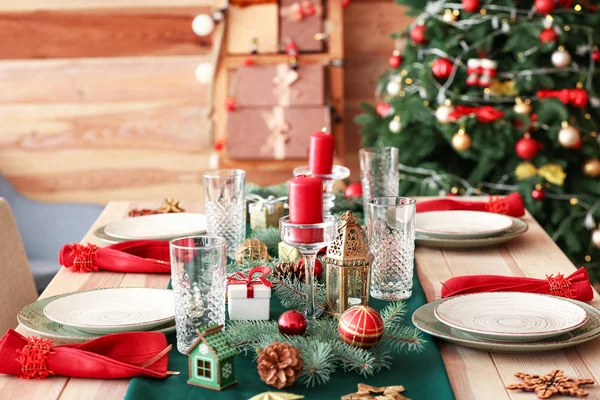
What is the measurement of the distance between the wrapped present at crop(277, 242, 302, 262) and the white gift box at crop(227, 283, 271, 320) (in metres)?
0.23

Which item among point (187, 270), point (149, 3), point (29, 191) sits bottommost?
point (29, 191)

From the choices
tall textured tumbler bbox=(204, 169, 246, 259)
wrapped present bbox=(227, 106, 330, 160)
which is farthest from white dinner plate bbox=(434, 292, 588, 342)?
wrapped present bbox=(227, 106, 330, 160)

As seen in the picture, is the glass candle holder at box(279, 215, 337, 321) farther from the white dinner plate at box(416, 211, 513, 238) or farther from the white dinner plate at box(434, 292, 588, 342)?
the white dinner plate at box(416, 211, 513, 238)

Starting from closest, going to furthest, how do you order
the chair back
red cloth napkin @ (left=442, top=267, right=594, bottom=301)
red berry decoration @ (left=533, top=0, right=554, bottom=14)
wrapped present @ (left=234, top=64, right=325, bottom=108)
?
red cloth napkin @ (left=442, top=267, right=594, bottom=301), the chair back, red berry decoration @ (left=533, top=0, right=554, bottom=14), wrapped present @ (left=234, top=64, right=325, bottom=108)

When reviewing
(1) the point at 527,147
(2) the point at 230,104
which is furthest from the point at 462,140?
(2) the point at 230,104

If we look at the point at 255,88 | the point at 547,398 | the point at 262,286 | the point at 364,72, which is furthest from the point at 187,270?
the point at 364,72

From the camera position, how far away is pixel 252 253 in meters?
1.41

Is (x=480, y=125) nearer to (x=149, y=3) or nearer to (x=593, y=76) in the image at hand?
(x=593, y=76)

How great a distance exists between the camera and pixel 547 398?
901mm

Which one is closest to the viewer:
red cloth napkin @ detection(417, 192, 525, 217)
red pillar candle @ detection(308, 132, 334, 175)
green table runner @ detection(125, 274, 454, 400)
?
green table runner @ detection(125, 274, 454, 400)

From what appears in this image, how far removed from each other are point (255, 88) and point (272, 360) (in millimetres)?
2421

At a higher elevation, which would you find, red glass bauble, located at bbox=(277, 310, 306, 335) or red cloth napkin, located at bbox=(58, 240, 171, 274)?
red glass bauble, located at bbox=(277, 310, 306, 335)

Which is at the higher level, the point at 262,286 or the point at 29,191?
the point at 262,286

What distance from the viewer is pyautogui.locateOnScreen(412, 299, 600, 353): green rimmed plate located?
101 cm
